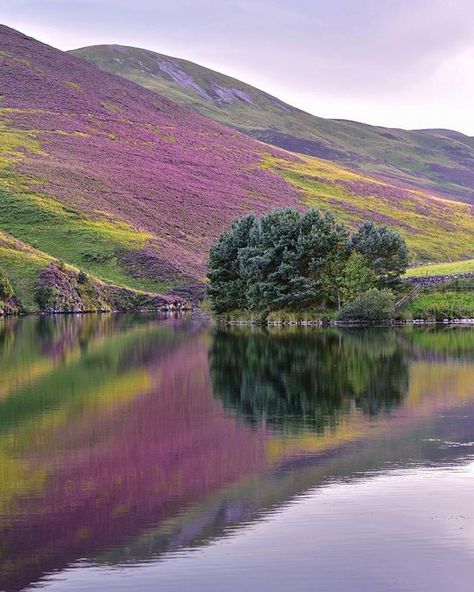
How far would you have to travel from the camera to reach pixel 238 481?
18422mm

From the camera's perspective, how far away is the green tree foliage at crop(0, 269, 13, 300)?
361ft

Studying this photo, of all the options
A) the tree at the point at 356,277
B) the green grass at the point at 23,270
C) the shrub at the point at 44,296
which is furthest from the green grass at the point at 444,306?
the green grass at the point at 23,270

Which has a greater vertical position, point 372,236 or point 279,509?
point 372,236

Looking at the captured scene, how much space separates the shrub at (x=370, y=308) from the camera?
78.7 metres

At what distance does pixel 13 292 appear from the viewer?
113688mm

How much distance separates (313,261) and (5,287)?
45.5 m

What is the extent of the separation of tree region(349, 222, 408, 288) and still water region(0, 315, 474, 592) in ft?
140

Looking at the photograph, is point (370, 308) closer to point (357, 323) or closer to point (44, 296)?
point (357, 323)

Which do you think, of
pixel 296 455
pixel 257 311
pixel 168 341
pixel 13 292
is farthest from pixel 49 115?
pixel 296 455

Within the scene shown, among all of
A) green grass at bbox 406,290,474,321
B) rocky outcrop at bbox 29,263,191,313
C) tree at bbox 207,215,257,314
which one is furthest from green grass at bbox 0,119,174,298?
green grass at bbox 406,290,474,321

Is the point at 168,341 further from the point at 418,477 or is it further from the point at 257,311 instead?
the point at 418,477

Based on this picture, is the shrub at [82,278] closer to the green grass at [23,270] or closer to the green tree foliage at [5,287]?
the green grass at [23,270]

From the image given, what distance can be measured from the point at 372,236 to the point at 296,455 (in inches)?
2466

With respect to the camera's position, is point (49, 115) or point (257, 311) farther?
point (49, 115)
